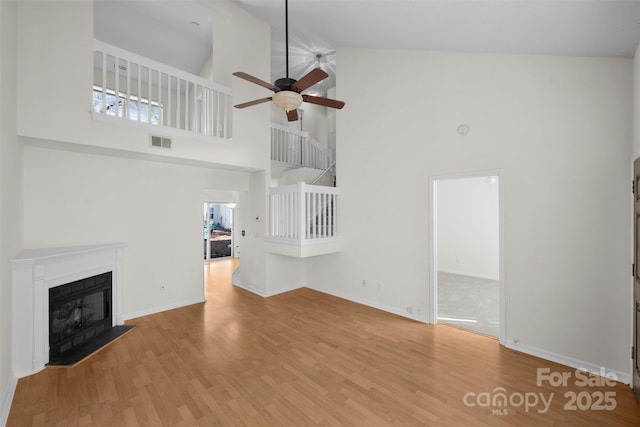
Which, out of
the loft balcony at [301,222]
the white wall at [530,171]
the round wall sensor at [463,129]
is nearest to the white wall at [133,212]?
the loft balcony at [301,222]

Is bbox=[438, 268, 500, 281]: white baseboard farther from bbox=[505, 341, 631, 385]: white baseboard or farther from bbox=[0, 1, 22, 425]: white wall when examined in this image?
bbox=[0, 1, 22, 425]: white wall

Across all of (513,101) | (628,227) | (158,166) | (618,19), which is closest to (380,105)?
(513,101)

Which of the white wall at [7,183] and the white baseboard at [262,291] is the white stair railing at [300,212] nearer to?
the white baseboard at [262,291]

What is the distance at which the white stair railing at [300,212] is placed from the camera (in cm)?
442

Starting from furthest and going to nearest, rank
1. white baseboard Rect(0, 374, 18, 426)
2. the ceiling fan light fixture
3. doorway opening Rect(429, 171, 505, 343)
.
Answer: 1. doorway opening Rect(429, 171, 505, 343)
2. the ceiling fan light fixture
3. white baseboard Rect(0, 374, 18, 426)

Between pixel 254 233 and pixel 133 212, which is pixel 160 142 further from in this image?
pixel 254 233

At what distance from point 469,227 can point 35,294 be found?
25.5 ft

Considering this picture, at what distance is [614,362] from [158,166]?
6.09m

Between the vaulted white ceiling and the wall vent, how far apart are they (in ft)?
8.25

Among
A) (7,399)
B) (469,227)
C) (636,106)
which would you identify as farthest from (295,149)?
(7,399)

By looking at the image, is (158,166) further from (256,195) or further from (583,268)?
(583,268)

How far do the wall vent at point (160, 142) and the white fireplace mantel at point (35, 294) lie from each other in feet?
5.12

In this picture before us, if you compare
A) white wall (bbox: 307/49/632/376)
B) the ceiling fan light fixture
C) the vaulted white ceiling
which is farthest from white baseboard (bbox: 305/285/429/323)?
the vaulted white ceiling

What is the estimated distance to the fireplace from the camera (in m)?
3.06
